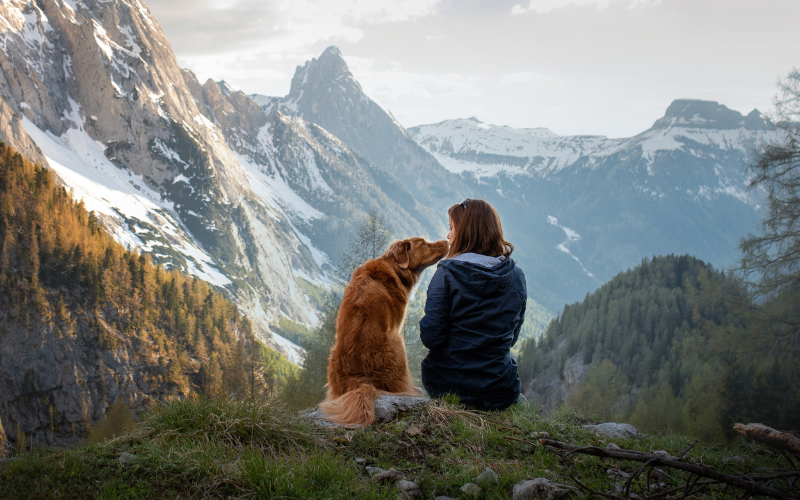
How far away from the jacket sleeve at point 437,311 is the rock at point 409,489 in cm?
183

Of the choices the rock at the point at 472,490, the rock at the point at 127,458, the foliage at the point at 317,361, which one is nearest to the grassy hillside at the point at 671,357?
the rock at the point at 472,490

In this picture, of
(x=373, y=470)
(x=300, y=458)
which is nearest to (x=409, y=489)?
(x=373, y=470)

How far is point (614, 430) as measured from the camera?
17.2 feet

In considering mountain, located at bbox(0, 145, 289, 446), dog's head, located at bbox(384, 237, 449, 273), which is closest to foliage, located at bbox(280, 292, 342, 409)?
dog's head, located at bbox(384, 237, 449, 273)

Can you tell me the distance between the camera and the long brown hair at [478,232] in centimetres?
514

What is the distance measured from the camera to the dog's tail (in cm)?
465

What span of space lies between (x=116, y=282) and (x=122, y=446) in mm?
99596

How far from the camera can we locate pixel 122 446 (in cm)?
375

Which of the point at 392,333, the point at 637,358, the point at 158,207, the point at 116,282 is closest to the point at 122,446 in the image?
the point at 392,333

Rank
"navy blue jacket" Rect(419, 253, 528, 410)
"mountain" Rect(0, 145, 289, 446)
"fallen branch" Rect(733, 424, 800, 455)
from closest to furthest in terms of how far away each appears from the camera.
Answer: "fallen branch" Rect(733, 424, 800, 455), "navy blue jacket" Rect(419, 253, 528, 410), "mountain" Rect(0, 145, 289, 446)

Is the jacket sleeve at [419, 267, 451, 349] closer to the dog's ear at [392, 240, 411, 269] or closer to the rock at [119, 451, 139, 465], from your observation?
the dog's ear at [392, 240, 411, 269]

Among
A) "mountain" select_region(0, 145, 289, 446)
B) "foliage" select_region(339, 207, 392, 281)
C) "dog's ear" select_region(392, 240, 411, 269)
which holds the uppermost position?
"foliage" select_region(339, 207, 392, 281)

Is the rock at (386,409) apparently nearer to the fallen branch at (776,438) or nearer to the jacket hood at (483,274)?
the jacket hood at (483,274)

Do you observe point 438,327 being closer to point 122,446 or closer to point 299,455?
point 299,455
